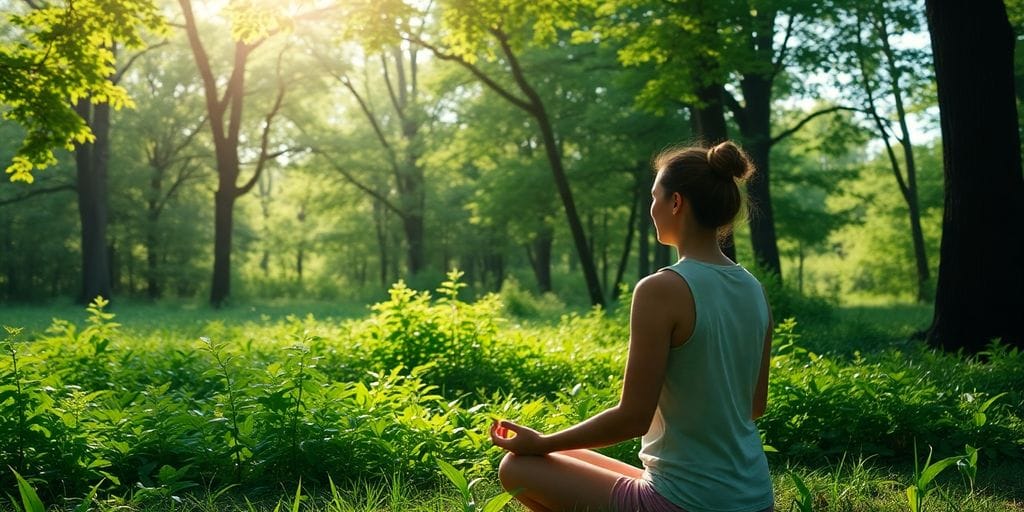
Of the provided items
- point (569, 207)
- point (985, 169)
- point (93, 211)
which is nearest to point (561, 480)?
point (985, 169)

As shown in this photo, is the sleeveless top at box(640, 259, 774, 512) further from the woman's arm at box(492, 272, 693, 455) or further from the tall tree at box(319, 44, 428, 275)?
the tall tree at box(319, 44, 428, 275)

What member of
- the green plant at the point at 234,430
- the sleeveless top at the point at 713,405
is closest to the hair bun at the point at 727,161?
the sleeveless top at the point at 713,405

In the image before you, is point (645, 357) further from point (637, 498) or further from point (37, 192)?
point (37, 192)

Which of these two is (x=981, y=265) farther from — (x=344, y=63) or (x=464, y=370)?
(x=344, y=63)

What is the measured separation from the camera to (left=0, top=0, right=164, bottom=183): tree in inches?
361

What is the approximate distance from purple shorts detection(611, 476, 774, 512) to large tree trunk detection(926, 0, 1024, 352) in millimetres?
6856

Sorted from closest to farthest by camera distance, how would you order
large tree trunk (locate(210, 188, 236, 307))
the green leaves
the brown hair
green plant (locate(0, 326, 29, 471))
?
the brown hair, the green leaves, green plant (locate(0, 326, 29, 471)), large tree trunk (locate(210, 188, 236, 307))

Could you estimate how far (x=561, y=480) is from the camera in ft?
10.6

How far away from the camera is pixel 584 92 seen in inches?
1118

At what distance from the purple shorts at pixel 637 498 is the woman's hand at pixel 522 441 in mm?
304

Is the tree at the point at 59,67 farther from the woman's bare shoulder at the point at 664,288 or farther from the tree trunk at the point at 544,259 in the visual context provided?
the tree trunk at the point at 544,259

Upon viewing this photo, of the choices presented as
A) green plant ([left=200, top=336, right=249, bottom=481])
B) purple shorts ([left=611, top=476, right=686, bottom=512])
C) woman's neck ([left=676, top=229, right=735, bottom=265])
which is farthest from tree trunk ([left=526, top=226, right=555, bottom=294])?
woman's neck ([left=676, top=229, right=735, bottom=265])

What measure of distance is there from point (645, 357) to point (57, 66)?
9.06m

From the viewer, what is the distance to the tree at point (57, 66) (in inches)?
361
